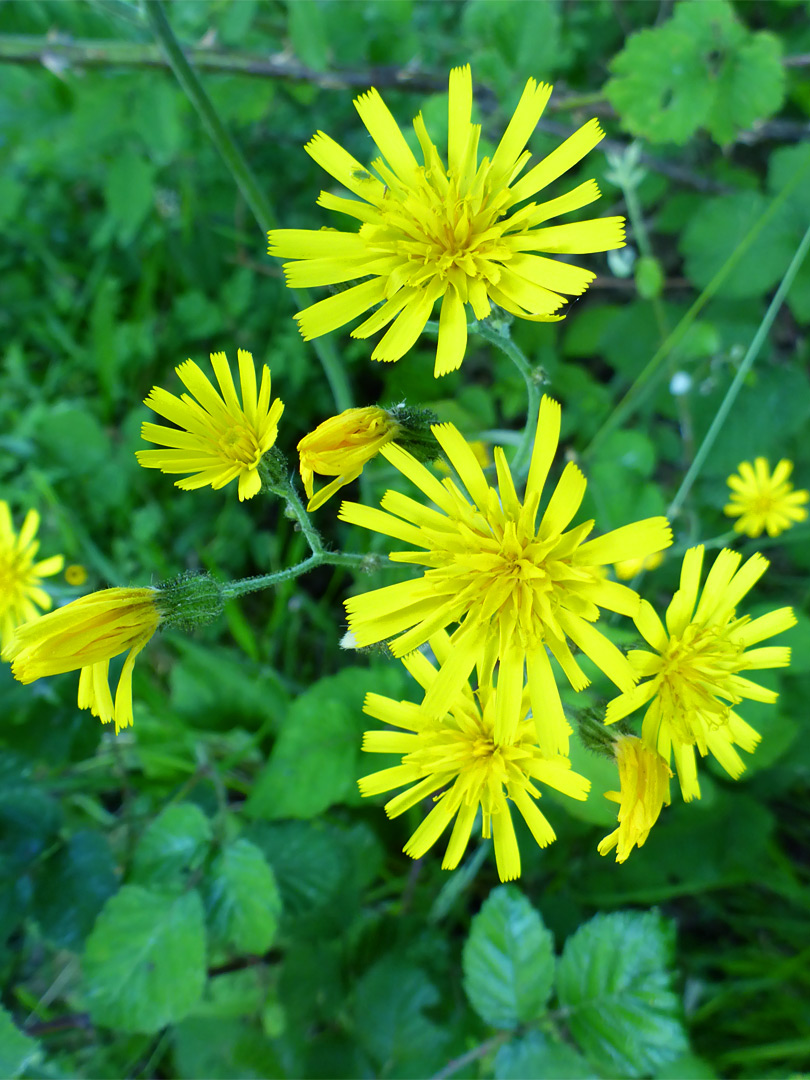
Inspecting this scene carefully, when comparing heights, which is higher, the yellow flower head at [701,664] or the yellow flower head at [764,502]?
the yellow flower head at [764,502]

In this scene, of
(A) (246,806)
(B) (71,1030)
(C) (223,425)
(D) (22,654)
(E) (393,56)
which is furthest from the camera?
(E) (393,56)

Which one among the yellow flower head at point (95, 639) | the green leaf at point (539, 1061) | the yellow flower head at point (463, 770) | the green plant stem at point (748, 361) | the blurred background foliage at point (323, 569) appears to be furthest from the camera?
the green plant stem at point (748, 361)

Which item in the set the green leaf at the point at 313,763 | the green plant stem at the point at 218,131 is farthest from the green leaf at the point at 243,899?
the green plant stem at the point at 218,131

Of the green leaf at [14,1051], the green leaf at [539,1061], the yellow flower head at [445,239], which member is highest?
the yellow flower head at [445,239]

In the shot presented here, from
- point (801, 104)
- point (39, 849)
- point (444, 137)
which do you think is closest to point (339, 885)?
point (39, 849)

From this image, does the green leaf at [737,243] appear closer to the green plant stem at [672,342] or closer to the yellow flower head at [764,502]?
the green plant stem at [672,342]

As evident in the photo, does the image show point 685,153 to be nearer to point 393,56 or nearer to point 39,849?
point 393,56

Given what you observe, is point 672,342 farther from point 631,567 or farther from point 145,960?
point 145,960
